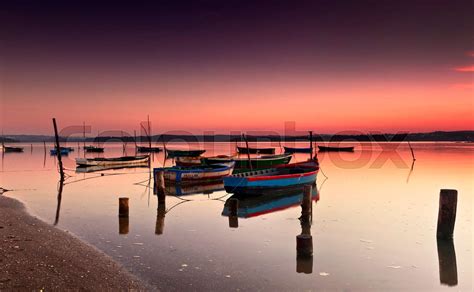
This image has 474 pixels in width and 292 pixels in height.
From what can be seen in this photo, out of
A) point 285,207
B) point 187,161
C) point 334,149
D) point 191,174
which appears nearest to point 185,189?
point 191,174

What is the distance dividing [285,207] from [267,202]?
6.13 ft

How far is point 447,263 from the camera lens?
13516mm

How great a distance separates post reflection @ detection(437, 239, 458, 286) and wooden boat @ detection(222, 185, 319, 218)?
9.30 meters

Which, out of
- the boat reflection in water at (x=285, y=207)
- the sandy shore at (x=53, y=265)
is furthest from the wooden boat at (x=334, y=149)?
the sandy shore at (x=53, y=265)

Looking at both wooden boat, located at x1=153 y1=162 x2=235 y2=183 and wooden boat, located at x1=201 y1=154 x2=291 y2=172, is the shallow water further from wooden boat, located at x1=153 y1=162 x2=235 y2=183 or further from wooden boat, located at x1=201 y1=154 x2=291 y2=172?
wooden boat, located at x1=201 y1=154 x2=291 y2=172

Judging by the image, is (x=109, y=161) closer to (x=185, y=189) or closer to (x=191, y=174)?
(x=191, y=174)

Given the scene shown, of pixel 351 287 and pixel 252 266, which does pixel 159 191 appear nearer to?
pixel 252 266

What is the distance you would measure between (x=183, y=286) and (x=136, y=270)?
2.00 meters

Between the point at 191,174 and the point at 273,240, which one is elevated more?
the point at 191,174

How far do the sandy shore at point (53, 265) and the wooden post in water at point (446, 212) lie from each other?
11.7 m

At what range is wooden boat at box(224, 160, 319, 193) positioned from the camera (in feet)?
81.1

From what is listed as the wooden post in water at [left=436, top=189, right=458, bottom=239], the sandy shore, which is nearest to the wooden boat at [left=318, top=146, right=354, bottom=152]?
the wooden post in water at [left=436, top=189, right=458, bottom=239]

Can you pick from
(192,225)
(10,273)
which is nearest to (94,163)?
(192,225)

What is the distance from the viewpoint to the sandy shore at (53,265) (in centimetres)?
897
